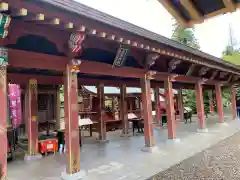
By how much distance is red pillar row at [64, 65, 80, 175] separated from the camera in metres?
4.25

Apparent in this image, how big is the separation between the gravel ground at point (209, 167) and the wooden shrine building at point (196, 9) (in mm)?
3533

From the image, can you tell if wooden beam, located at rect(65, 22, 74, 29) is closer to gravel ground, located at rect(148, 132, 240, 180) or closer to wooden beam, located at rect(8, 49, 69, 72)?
wooden beam, located at rect(8, 49, 69, 72)

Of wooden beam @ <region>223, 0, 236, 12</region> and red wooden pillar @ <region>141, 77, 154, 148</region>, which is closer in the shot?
wooden beam @ <region>223, 0, 236, 12</region>

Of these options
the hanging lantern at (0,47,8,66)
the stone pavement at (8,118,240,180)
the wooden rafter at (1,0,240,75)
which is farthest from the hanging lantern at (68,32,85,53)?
the stone pavement at (8,118,240,180)

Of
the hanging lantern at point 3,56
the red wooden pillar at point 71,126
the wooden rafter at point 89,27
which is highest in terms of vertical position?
the wooden rafter at point 89,27

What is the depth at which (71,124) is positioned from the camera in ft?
14.1

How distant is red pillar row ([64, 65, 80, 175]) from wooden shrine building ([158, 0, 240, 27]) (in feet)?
10.8

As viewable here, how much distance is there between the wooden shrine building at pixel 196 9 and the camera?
4.15ft

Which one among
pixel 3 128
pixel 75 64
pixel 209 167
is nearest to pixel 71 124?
pixel 75 64

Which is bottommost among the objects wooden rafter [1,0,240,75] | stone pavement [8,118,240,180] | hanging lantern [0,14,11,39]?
stone pavement [8,118,240,180]

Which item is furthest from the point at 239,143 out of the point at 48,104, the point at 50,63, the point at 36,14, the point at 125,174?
the point at 48,104

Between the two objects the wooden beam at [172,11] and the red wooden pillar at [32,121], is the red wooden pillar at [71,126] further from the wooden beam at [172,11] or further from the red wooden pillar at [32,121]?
the wooden beam at [172,11]

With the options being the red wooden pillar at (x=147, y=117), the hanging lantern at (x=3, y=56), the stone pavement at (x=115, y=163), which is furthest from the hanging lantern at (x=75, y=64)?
the red wooden pillar at (x=147, y=117)

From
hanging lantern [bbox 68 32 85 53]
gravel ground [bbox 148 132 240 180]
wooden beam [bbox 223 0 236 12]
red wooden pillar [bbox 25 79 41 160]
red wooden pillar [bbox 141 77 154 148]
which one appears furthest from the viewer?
red wooden pillar [bbox 141 77 154 148]
